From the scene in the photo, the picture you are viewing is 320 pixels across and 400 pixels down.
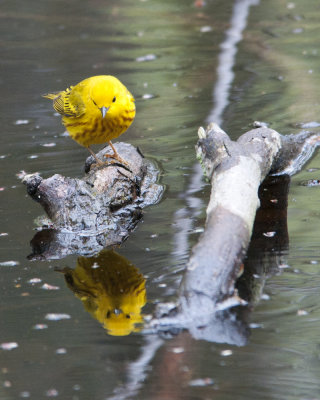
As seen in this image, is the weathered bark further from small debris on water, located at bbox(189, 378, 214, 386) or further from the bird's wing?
the bird's wing

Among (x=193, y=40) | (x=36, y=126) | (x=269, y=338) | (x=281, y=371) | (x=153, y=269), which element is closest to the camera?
(x=281, y=371)

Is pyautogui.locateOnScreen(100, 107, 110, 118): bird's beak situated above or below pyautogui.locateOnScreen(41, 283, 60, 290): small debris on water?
above

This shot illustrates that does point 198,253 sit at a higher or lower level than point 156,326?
higher

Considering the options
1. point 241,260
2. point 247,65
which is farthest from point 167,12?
point 241,260

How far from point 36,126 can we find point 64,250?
2672 mm

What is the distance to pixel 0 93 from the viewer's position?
823 centimetres

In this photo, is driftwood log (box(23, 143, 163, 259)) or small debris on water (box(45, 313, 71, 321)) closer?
small debris on water (box(45, 313, 71, 321))

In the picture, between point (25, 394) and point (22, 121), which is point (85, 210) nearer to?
point (25, 394)

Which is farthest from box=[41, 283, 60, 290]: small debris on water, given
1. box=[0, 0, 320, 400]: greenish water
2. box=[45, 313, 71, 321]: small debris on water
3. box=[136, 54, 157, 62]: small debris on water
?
box=[136, 54, 157, 62]: small debris on water

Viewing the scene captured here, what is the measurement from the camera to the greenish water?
3391 mm

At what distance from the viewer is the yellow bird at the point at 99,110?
202 inches

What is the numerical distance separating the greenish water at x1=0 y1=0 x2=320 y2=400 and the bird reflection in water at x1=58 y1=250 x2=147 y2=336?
0.19 feet

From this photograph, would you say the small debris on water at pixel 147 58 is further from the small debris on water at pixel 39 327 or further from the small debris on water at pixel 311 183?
the small debris on water at pixel 39 327

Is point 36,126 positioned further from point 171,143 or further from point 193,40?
point 193,40
